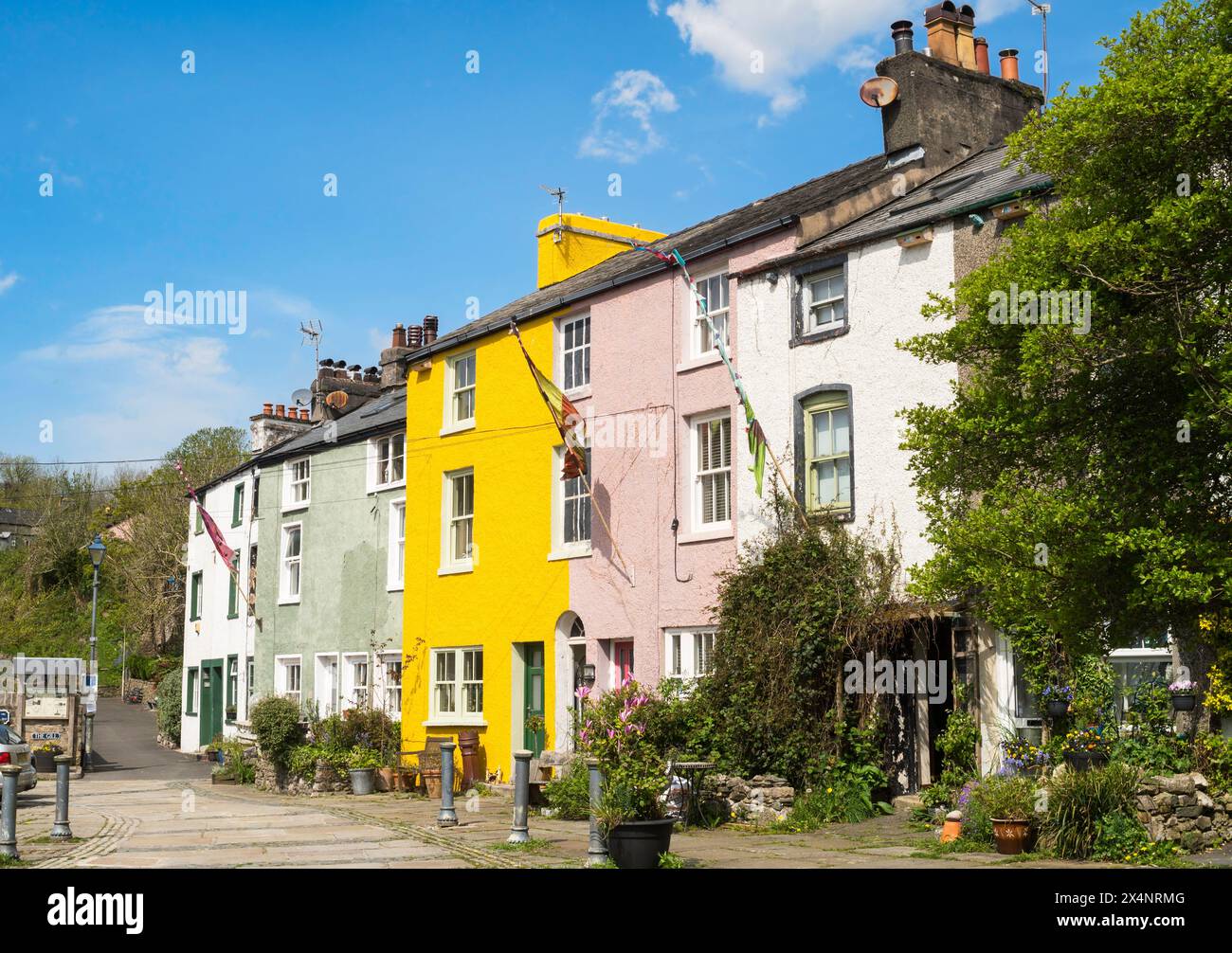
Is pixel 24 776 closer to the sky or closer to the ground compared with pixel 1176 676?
closer to the ground

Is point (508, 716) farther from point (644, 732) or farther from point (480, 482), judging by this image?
point (644, 732)

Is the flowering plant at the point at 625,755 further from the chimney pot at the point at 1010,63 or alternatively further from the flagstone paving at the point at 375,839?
the chimney pot at the point at 1010,63

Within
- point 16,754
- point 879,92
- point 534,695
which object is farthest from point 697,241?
point 16,754

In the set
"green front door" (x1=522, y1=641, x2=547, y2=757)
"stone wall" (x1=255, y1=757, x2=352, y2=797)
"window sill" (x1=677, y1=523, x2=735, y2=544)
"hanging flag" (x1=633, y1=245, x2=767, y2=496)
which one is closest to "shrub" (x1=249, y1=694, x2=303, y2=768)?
"stone wall" (x1=255, y1=757, x2=352, y2=797)

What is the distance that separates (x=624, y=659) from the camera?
22016 mm

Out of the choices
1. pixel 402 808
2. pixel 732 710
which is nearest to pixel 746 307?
pixel 732 710

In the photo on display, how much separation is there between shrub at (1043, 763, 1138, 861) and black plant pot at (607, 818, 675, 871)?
3957 mm

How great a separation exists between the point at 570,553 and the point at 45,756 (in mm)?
16011

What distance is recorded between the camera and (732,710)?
17828 millimetres

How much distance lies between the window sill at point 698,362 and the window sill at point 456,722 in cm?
798

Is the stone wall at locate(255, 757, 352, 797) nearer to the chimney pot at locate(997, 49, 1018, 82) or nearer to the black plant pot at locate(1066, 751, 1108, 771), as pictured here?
the black plant pot at locate(1066, 751, 1108, 771)

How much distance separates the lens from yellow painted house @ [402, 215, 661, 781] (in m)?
23.6

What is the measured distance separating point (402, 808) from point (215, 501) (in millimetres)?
20703

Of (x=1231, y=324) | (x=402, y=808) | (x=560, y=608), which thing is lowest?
(x=402, y=808)
